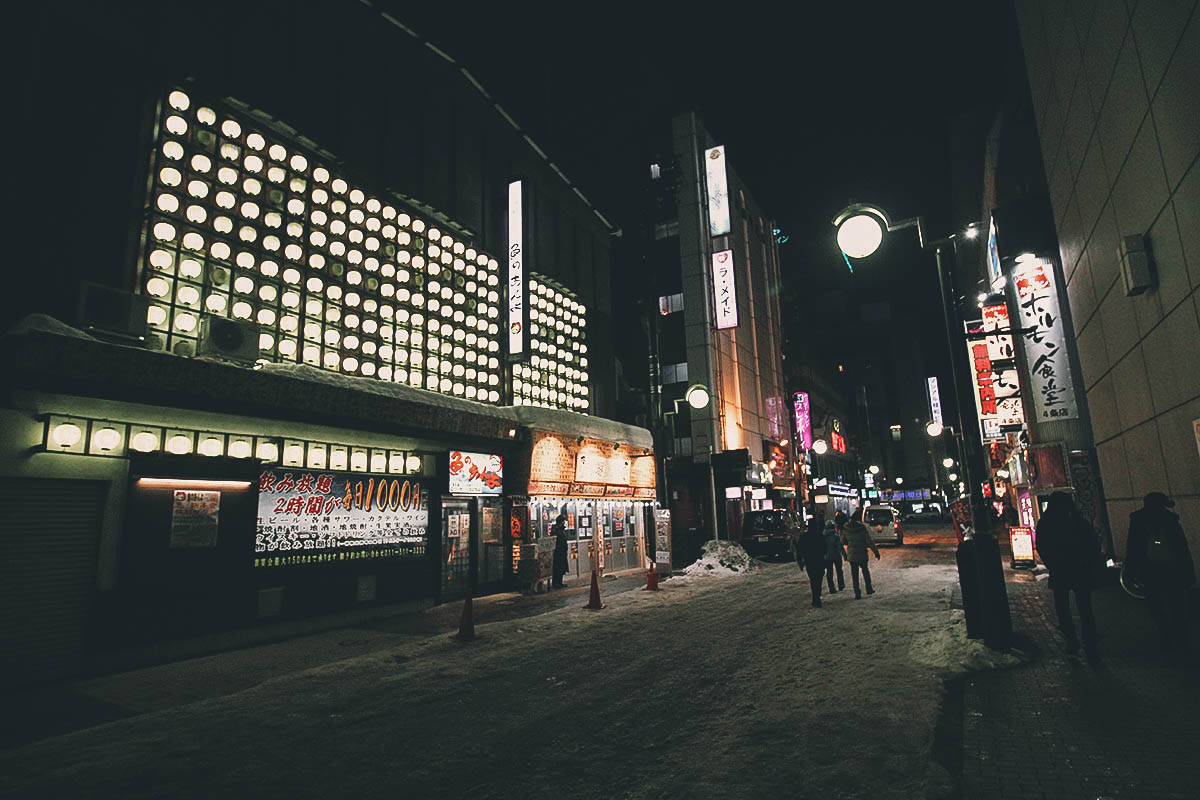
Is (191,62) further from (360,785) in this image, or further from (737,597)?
(737,597)

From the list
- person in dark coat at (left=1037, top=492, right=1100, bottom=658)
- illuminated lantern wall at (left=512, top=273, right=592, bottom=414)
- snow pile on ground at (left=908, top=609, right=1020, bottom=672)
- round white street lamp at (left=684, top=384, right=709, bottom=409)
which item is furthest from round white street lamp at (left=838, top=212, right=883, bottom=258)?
round white street lamp at (left=684, top=384, right=709, bottom=409)

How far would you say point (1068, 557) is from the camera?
7.93m

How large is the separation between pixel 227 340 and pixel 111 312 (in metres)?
1.81

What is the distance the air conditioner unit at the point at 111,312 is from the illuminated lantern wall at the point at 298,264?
1.83 feet

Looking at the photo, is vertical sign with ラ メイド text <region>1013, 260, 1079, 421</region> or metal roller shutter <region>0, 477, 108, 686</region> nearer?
metal roller shutter <region>0, 477, 108, 686</region>

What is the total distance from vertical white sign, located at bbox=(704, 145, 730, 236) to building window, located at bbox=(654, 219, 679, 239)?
14.3ft

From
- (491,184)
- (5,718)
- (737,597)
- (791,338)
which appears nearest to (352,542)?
(5,718)

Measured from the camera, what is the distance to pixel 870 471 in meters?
97.1

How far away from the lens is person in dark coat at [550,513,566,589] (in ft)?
62.4

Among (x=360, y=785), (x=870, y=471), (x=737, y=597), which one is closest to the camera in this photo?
(x=360, y=785)

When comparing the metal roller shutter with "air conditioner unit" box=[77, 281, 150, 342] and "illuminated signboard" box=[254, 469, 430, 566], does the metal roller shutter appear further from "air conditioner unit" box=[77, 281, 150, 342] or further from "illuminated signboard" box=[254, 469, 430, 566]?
"illuminated signboard" box=[254, 469, 430, 566]

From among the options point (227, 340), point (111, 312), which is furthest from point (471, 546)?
point (111, 312)

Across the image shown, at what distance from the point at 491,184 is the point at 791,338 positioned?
4253 cm

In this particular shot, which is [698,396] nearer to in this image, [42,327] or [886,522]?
[886,522]
